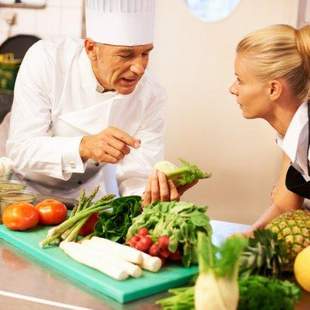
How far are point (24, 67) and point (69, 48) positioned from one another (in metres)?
0.20

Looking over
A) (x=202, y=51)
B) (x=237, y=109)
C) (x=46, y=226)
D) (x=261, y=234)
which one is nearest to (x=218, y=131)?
(x=237, y=109)

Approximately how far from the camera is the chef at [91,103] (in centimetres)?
209

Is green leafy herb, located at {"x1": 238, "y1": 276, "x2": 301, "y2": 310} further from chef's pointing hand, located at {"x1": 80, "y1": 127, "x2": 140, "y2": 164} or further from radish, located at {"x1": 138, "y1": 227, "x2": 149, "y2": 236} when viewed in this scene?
chef's pointing hand, located at {"x1": 80, "y1": 127, "x2": 140, "y2": 164}

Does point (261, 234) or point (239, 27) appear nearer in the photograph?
point (261, 234)

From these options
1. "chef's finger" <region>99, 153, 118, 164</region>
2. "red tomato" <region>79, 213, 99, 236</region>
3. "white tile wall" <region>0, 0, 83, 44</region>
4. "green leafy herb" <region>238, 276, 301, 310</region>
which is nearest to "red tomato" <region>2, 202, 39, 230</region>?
"red tomato" <region>79, 213, 99, 236</region>

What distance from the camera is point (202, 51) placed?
3457mm

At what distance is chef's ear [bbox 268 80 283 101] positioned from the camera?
A: 1814 millimetres

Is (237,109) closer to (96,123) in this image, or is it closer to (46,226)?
(96,123)

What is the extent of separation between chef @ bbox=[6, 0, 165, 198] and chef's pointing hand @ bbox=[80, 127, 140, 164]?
0.18 meters

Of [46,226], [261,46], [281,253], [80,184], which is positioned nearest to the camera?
[281,253]

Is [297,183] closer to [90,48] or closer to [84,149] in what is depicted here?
[84,149]

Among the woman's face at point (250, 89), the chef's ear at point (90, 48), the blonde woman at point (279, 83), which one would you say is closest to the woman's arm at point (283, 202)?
the blonde woman at point (279, 83)

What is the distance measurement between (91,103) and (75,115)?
3.6 inches

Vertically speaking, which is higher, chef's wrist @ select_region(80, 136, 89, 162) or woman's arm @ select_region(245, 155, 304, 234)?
chef's wrist @ select_region(80, 136, 89, 162)
